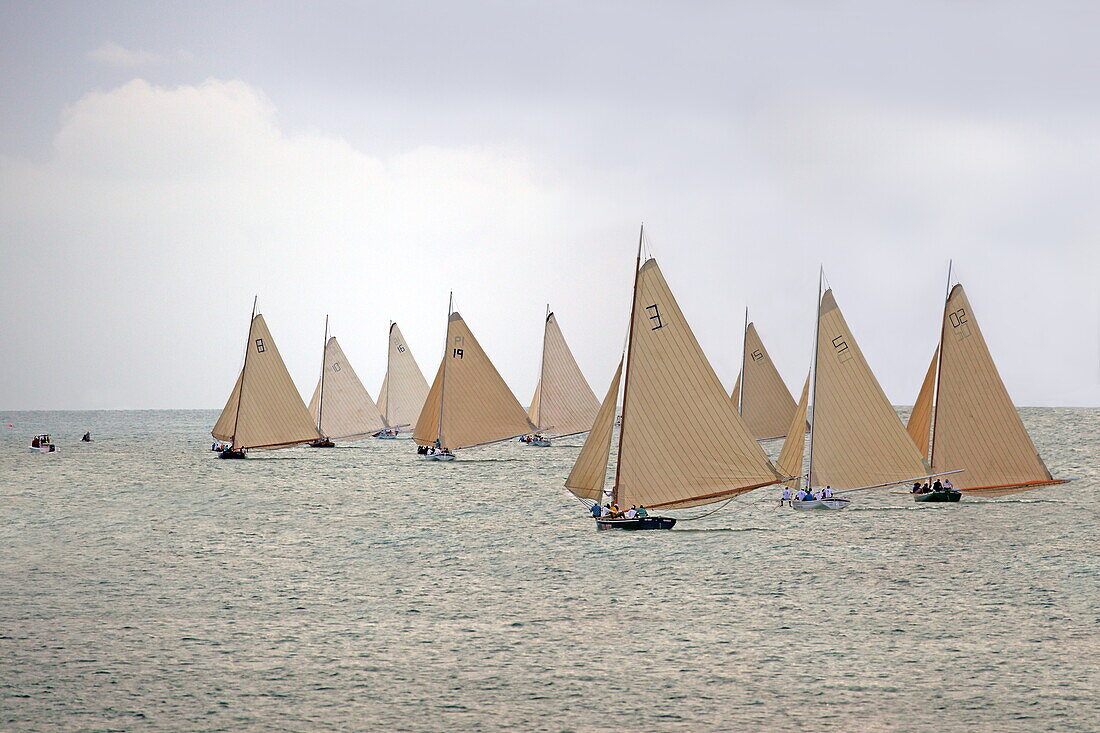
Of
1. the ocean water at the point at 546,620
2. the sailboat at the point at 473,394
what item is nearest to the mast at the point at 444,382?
the sailboat at the point at 473,394

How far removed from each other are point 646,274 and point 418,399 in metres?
76.0

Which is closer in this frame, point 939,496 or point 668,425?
point 668,425

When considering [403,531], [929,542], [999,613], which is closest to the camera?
[999,613]

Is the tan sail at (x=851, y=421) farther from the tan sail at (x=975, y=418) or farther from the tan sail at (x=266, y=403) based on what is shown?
the tan sail at (x=266, y=403)

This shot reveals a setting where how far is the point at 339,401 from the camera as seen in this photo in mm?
103375

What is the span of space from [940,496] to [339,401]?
63261mm

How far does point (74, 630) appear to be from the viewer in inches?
1056

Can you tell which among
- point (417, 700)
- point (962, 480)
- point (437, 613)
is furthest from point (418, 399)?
point (417, 700)

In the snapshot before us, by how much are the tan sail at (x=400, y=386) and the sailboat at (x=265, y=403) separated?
2794 cm

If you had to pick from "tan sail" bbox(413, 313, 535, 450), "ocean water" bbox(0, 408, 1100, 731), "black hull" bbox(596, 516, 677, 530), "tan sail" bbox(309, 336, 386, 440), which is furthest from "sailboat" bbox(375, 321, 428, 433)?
"black hull" bbox(596, 516, 677, 530)

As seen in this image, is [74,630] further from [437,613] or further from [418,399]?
[418,399]

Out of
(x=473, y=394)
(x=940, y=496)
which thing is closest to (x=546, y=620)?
(x=940, y=496)

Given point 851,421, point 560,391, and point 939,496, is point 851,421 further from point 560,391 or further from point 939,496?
point 560,391

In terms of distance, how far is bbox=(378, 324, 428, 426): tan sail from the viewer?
10881 cm
